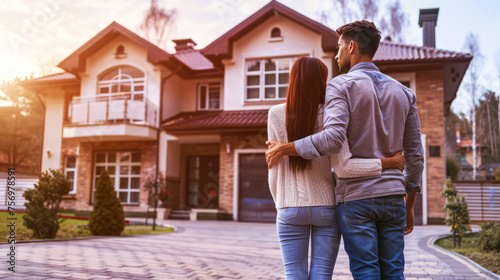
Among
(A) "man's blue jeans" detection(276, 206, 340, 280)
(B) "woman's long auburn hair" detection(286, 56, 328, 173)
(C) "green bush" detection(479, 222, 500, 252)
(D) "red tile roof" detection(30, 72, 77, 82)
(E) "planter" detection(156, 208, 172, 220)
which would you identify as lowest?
(E) "planter" detection(156, 208, 172, 220)

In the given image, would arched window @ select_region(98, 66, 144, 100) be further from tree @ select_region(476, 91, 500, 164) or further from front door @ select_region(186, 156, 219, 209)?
tree @ select_region(476, 91, 500, 164)

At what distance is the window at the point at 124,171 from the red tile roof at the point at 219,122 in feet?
7.23

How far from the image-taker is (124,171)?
60.9 ft

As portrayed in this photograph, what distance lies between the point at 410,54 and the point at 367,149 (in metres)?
15.0

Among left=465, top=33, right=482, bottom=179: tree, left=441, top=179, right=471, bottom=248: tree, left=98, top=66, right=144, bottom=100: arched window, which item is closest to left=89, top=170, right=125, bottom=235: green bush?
left=441, top=179, right=471, bottom=248: tree

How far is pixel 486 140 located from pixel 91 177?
118 feet

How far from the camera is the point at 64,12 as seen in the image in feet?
22.2

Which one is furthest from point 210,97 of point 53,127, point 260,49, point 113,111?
point 53,127

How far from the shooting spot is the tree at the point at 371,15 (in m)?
24.6

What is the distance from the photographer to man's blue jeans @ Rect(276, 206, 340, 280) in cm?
221

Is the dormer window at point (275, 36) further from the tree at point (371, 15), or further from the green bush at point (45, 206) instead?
the green bush at point (45, 206)

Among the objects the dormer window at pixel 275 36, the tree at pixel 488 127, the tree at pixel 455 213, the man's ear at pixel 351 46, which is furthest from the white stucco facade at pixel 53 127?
the tree at pixel 488 127

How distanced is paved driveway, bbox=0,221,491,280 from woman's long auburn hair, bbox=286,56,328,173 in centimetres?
307

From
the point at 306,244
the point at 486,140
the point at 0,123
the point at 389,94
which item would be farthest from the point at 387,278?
the point at 486,140
